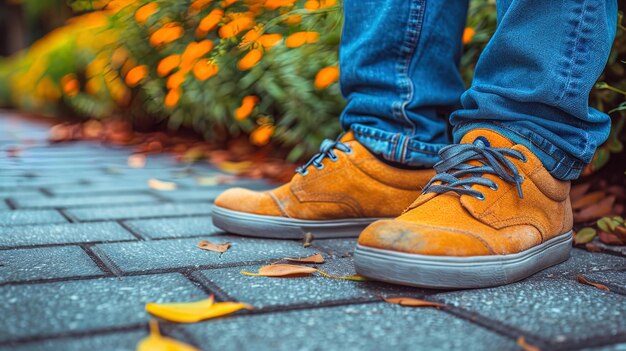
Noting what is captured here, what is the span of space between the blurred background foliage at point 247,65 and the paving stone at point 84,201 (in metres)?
0.51

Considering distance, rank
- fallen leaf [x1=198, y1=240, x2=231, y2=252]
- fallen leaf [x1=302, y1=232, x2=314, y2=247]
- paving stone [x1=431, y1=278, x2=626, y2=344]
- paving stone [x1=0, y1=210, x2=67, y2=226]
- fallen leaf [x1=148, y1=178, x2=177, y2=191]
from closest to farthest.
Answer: paving stone [x1=431, y1=278, x2=626, y2=344]
fallen leaf [x1=198, y1=240, x2=231, y2=252]
fallen leaf [x1=302, y1=232, x2=314, y2=247]
paving stone [x1=0, y1=210, x2=67, y2=226]
fallen leaf [x1=148, y1=178, x2=177, y2=191]

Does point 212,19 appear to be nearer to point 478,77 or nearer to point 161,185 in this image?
point 161,185

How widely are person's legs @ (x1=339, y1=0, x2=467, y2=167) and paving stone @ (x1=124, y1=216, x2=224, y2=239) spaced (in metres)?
0.47

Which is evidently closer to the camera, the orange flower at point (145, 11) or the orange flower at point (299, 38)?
the orange flower at point (299, 38)

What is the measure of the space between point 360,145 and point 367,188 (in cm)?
10

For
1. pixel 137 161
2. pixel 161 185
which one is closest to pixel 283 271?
pixel 161 185

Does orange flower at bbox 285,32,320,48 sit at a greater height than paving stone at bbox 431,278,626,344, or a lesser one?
greater

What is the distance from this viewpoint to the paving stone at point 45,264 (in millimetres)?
1157

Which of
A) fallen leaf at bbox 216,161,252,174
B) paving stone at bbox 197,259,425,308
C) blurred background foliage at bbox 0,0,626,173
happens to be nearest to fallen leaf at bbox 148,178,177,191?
blurred background foliage at bbox 0,0,626,173

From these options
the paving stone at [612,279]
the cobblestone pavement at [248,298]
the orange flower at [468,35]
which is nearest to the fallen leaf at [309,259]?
the cobblestone pavement at [248,298]

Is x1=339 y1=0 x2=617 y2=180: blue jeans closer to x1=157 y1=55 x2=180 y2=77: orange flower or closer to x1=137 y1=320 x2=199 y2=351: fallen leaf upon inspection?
x1=137 y1=320 x2=199 y2=351: fallen leaf

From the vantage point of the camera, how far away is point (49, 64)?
289 inches

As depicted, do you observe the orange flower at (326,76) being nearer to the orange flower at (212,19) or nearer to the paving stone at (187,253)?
the orange flower at (212,19)

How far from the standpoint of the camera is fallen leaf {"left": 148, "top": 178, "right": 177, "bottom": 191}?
8.48ft
